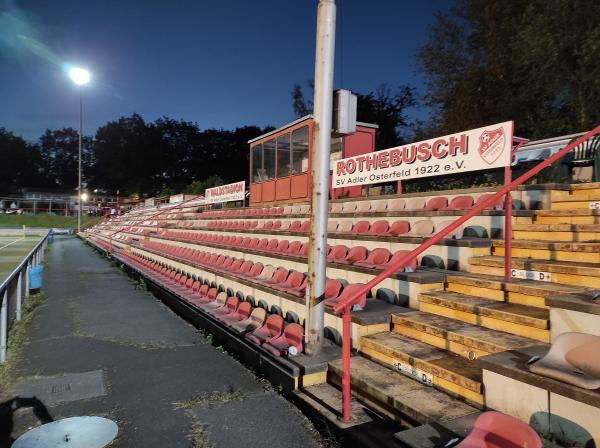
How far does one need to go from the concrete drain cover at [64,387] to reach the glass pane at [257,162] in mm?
10839

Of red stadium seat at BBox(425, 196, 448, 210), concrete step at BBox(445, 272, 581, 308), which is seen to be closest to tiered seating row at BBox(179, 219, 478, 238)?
red stadium seat at BBox(425, 196, 448, 210)

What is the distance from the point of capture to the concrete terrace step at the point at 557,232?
3.98 metres

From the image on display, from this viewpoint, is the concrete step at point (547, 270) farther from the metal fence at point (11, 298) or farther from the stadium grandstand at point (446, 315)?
the metal fence at point (11, 298)

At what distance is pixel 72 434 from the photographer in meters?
3.11

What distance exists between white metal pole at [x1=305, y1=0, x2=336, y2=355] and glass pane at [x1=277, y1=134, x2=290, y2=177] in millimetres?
9278

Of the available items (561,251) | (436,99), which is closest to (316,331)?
(561,251)

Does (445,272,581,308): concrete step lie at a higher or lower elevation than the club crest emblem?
lower

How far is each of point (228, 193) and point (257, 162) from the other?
1.56 meters

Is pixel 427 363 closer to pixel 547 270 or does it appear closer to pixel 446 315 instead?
pixel 446 315

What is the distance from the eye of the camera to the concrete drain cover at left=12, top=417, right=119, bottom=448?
2967mm

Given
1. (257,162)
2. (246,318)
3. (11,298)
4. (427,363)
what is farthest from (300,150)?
(427,363)

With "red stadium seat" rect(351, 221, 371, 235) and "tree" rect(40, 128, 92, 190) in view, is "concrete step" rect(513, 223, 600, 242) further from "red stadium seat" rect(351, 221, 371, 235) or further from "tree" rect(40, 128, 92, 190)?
"tree" rect(40, 128, 92, 190)

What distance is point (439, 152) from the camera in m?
6.57

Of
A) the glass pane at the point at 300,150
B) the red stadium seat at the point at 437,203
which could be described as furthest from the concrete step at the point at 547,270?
the glass pane at the point at 300,150
